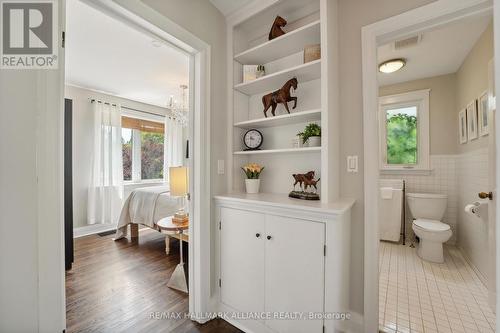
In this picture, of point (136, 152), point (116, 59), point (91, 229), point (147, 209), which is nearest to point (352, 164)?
point (147, 209)

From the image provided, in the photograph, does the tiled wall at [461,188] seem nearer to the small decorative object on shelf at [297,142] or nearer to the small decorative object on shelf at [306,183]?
the small decorative object on shelf at [306,183]

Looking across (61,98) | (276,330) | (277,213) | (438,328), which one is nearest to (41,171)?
(61,98)

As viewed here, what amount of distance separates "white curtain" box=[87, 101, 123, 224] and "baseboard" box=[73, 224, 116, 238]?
0.08 meters

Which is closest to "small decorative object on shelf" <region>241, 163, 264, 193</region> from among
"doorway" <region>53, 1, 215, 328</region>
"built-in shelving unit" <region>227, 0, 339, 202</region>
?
"built-in shelving unit" <region>227, 0, 339, 202</region>

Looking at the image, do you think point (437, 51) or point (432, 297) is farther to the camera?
point (437, 51)

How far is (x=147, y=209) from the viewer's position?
10.4ft

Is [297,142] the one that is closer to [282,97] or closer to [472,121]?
[282,97]

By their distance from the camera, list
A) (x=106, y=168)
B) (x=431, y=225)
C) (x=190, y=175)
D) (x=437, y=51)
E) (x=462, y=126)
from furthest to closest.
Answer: (x=106, y=168)
(x=462, y=126)
(x=431, y=225)
(x=437, y=51)
(x=190, y=175)

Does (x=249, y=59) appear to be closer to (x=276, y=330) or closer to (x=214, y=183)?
(x=214, y=183)

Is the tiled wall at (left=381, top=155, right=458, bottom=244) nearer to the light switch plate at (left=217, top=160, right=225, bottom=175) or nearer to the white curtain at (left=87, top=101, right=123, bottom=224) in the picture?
the light switch plate at (left=217, top=160, right=225, bottom=175)

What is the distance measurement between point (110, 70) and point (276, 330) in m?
3.58

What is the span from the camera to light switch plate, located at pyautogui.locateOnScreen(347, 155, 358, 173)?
151cm

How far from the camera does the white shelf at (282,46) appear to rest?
5.14ft

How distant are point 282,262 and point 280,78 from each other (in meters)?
1.35
